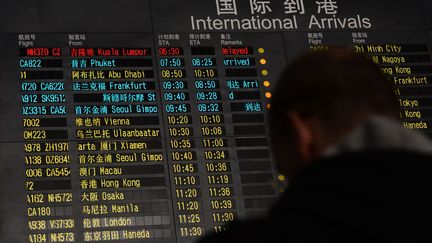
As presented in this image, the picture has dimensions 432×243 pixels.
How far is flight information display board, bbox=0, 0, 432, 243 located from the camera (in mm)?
6863

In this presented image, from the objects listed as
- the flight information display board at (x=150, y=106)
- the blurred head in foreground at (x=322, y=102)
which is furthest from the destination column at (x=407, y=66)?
the blurred head in foreground at (x=322, y=102)

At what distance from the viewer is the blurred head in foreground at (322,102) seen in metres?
1.42

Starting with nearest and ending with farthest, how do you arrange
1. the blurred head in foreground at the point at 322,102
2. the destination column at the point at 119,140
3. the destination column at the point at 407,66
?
the blurred head in foreground at the point at 322,102
the destination column at the point at 119,140
the destination column at the point at 407,66

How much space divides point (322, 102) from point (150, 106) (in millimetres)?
5883

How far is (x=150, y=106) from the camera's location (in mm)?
7270

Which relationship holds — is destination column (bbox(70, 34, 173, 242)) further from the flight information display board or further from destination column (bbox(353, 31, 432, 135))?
destination column (bbox(353, 31, 432, 135))

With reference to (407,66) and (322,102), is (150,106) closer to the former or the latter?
(407,66)

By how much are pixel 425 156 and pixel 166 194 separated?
5765 mm

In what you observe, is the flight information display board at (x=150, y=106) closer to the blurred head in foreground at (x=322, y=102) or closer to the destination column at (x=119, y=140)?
the destination column at (x=119, y=140)

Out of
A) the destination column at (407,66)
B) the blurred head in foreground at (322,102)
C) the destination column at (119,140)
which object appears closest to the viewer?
the blurred head in foreground at (322,102)

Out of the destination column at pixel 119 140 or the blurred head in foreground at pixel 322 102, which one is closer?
the blurred head in foreground at pixel 322 102

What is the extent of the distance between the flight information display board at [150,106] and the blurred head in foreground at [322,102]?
545 centimetres

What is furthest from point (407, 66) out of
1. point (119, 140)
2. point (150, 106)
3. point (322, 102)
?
point (322, 102)

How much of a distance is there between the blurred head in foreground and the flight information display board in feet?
17.9
